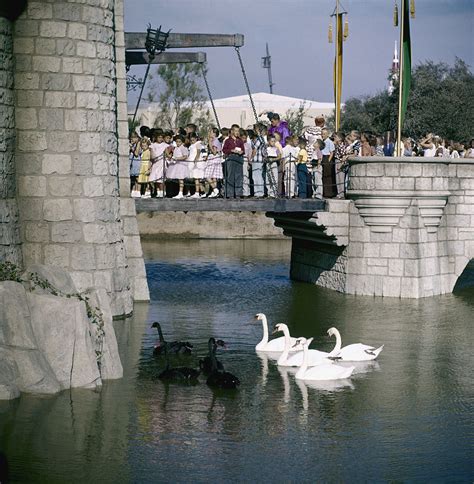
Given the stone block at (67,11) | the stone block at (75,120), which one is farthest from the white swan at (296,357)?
the stone block at (67,11)

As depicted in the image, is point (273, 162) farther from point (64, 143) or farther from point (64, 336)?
point (64, 336)

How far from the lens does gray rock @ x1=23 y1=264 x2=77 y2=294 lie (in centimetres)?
1552

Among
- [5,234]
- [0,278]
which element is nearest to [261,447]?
[0,278]

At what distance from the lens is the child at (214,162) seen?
25141 mm

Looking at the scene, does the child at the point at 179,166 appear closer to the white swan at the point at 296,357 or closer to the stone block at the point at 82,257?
the stone block at the point at 82,257

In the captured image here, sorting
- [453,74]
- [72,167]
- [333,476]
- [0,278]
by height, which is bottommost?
[333,476]

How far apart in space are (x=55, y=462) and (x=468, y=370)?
658 cm

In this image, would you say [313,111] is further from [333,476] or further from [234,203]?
[333,476]

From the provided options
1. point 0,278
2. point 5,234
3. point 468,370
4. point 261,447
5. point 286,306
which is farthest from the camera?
point 286,306

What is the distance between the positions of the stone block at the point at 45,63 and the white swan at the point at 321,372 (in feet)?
20.0

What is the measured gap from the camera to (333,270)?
2514 cm

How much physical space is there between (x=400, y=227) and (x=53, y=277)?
9.69 meters

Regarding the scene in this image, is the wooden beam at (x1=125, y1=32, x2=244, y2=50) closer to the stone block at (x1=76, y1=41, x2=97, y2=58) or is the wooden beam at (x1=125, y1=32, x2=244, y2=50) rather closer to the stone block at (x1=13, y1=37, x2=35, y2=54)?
the stone block at (x1=76, y1=41, x2=97, y2=58)

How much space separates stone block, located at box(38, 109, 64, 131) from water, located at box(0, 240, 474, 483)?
318 centimetres
